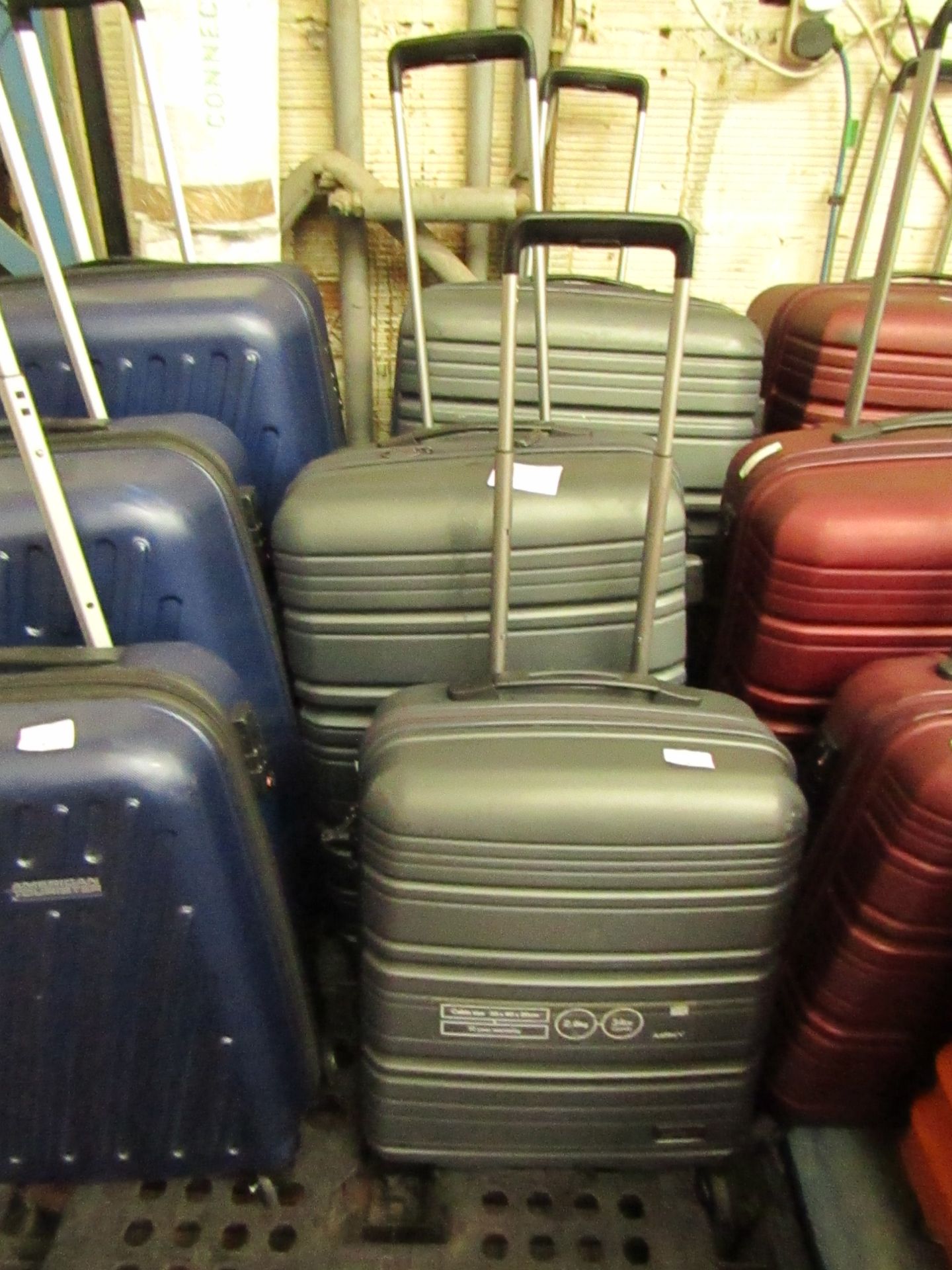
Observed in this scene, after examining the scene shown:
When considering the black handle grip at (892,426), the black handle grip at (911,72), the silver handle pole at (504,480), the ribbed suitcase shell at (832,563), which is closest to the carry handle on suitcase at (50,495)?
the silver handle pole at (504,480)

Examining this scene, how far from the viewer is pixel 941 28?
33.0 inches

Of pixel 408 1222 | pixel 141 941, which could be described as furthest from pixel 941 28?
pixel 408 1222

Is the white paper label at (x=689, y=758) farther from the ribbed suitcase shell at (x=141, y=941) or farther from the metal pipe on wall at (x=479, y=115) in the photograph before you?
the metal pipe on wall at (x=479, y=115)

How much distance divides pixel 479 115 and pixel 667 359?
991 millimetres

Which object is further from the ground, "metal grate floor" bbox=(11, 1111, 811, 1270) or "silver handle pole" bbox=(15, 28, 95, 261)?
"silver handle pole" bbox=(15, 28, 95, 261)

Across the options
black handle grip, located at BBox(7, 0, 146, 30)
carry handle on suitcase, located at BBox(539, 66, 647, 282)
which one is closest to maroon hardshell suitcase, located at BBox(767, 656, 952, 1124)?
carry handle on suitcase, located at BBox(539, 66, 647, 282)

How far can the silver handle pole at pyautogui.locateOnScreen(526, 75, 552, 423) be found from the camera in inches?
36.6

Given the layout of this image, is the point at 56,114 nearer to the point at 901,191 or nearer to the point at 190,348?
the point at 190,348

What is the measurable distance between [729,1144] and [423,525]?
2.11 feet

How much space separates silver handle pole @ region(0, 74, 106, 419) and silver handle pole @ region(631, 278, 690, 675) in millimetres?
514

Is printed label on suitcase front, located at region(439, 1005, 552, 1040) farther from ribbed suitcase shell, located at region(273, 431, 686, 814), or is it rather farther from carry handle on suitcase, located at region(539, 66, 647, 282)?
carry handle on suitcase, located at region(539, 66, 647, 282)

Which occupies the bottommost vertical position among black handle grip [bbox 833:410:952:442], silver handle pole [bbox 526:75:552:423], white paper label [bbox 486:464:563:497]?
white paper label [bbox 486:464:563:497]

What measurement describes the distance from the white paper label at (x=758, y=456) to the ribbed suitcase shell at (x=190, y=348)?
0.51 m

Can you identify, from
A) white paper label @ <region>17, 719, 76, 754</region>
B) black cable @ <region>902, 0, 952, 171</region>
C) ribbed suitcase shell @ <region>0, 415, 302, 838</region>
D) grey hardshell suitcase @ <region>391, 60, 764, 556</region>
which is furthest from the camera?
A: black cable @ <region>902, 0, 952, 171</region>
